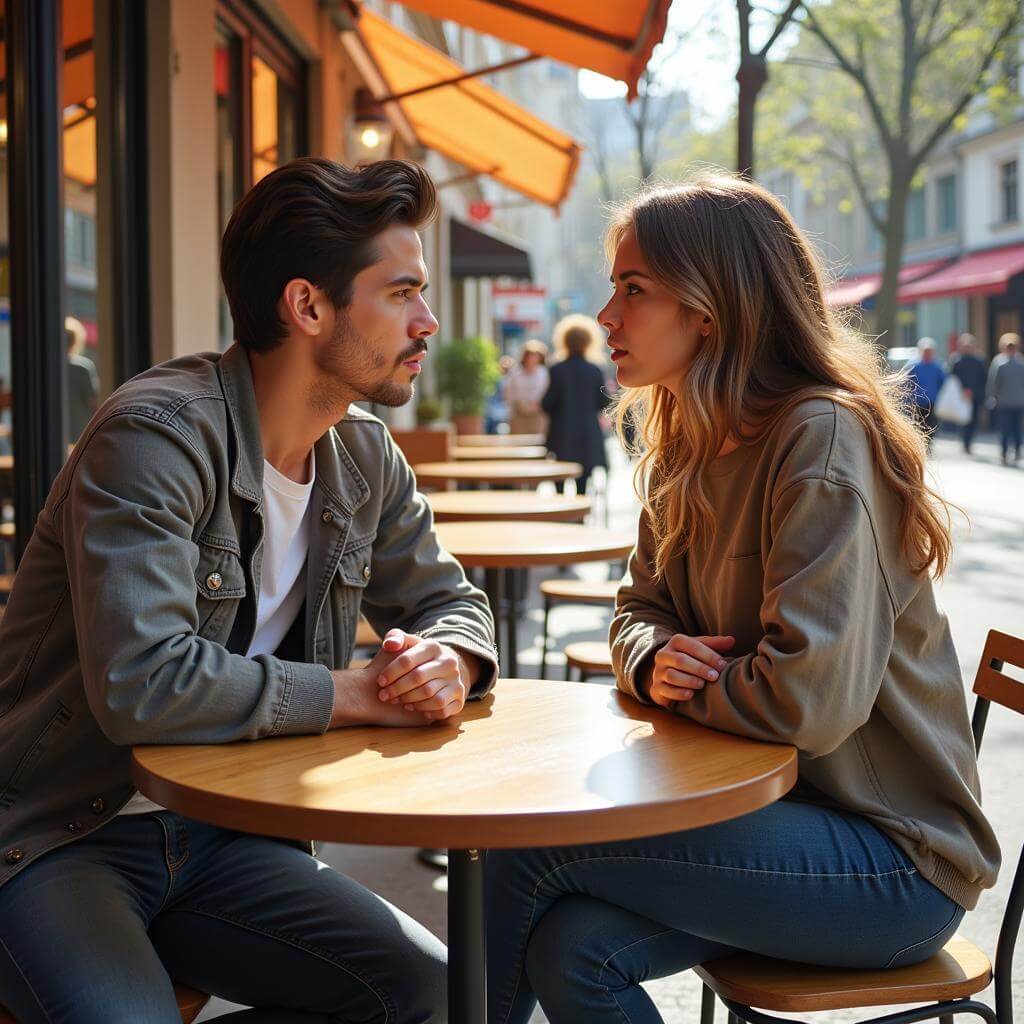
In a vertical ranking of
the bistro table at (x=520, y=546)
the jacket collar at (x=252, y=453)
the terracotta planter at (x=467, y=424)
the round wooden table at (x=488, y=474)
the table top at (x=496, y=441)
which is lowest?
the bistro table at (x=520, y=546)

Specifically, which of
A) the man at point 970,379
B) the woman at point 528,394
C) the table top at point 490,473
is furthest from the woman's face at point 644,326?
the man at point 970,379

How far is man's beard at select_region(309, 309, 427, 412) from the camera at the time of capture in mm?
2291

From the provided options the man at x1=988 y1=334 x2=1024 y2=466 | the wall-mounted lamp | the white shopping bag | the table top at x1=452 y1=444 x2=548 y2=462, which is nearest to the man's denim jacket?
the table top at x1=452 y1=444 x2=548 y2=462

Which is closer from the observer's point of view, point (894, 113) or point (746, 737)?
point (746, 737)

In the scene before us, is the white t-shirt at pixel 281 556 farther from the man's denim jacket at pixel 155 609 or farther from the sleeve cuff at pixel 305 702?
the sleeve cuff at pixel 305 702

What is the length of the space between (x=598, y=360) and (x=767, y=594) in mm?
8998

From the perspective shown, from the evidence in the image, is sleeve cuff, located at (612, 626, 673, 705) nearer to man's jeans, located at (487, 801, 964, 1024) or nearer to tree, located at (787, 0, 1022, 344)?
man's jeans, located at (487, 801, 964, 1024)

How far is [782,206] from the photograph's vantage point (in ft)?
7.53

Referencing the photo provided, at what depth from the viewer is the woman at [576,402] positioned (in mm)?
10320

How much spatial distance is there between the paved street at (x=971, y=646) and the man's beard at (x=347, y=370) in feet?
3.19

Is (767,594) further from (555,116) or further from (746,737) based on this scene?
(555,116)

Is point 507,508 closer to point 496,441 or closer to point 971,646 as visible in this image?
point 971,646

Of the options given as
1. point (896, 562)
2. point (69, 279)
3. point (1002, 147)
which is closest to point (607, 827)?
point (896, 562)

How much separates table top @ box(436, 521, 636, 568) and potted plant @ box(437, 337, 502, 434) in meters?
11.7
